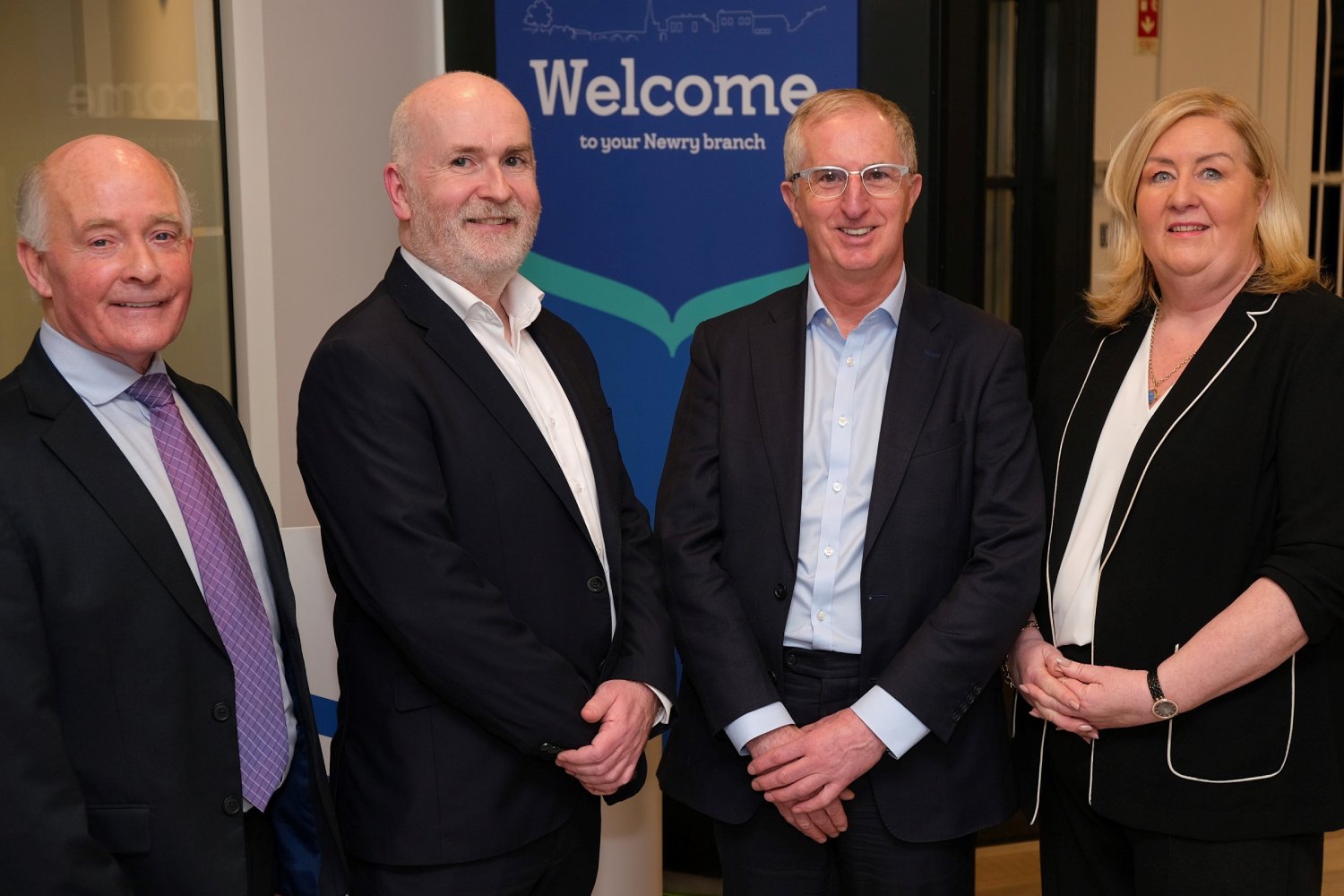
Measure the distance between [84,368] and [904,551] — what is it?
1.28 m

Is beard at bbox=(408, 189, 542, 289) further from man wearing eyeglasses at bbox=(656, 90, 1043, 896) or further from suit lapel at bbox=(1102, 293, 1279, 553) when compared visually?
suit lapel at bbox=(1102, 293, 1279, 553)

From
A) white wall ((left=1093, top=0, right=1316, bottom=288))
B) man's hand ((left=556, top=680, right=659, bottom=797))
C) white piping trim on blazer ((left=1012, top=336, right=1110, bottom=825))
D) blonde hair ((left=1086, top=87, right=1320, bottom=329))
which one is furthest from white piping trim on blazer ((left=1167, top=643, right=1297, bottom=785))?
white wall ((left=1093, top=0, right=1316, bottom=288))

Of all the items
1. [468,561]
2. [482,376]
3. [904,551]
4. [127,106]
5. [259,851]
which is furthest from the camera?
[127,106]

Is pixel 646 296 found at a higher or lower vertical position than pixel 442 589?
higher

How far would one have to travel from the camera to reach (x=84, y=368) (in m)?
1.71

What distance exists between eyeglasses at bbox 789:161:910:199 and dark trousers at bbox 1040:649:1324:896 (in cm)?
99

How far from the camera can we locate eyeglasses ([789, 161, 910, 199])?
7.42 feet

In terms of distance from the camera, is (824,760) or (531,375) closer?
(824,760)

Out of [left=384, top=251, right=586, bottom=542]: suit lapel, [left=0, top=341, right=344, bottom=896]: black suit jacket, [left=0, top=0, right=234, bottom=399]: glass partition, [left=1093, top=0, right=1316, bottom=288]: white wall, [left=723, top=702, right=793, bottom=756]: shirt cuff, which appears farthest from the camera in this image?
[left=1093, top=0, right=1316, bottom=288]: white wall

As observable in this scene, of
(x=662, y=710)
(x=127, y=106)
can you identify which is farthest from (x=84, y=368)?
(x=127, y=106)

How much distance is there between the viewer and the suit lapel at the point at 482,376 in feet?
6.76

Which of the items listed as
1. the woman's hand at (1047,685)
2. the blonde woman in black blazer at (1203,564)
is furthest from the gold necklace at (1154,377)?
the woman's hand at (1047,685)

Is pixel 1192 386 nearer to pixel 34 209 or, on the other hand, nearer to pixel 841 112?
pixel 841 112

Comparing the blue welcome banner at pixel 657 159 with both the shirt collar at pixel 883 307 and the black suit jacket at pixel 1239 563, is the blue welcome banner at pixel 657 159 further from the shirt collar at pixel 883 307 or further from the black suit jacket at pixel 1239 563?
the black suit jacket at pixel 1239 563
